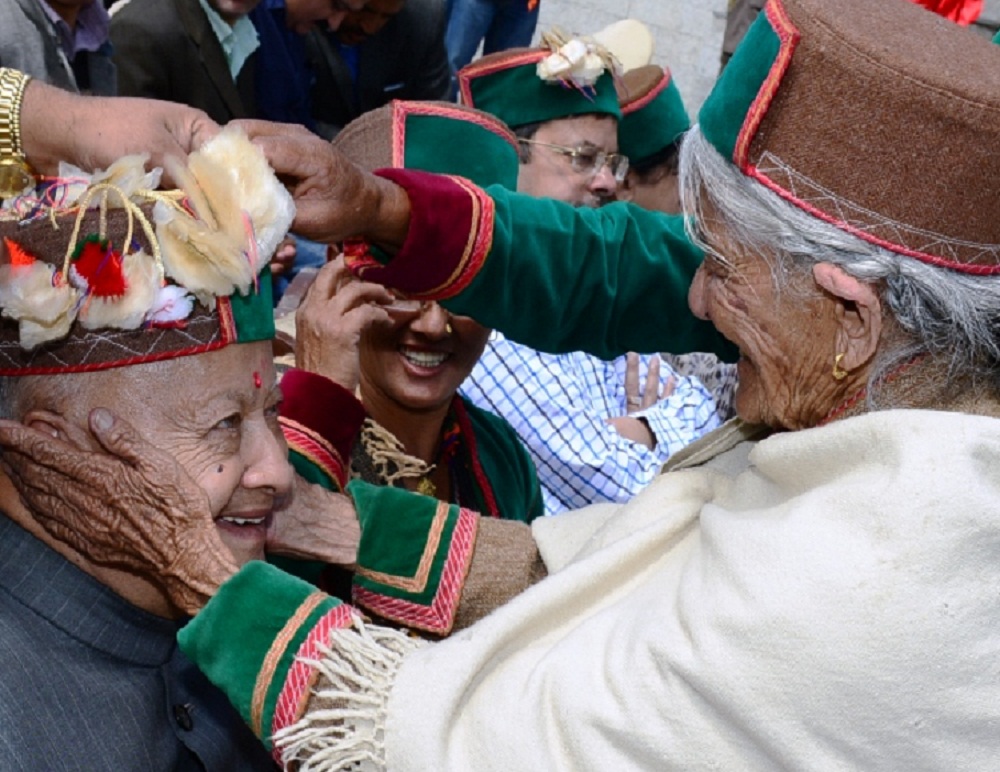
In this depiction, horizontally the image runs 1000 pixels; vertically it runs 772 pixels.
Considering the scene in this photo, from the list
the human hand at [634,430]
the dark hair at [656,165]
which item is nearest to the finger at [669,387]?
the human hand at [634,430]

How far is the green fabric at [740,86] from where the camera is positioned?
6.43 feet

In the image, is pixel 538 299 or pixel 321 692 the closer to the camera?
pixel 321 692

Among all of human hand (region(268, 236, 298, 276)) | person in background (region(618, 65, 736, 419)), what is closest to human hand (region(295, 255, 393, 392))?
human hand (region(268, 236, 298, 276))

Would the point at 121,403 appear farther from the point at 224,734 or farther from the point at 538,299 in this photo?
the point at 538,299

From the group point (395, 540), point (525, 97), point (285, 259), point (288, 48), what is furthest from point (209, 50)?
point (395, 540)

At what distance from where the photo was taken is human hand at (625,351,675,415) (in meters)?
4.66

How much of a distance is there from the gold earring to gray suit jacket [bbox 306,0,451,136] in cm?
392

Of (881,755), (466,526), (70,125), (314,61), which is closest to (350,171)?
(70,125)

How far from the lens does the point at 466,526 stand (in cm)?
246

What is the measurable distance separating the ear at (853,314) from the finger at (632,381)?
2.70m

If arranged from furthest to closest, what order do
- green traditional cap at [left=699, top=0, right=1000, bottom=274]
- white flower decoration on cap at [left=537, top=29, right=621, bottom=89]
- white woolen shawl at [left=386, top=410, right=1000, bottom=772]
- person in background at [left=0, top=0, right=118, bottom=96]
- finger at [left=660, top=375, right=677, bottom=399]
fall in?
finger at [left=660, top=375, right=677, bottom=399] → white flower decoration on cap at [left=537, top=29, right=621, bottom=89] → person in background at [left=0, top=0, right=118, bottom=96] → green traditional cap at [left=699, top=0, right=1000, bottom=274] → white woolen shawl at [left=386, top=410, right=1000, bottom=772]

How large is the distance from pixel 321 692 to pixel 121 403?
60cm

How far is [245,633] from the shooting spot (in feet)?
6.25

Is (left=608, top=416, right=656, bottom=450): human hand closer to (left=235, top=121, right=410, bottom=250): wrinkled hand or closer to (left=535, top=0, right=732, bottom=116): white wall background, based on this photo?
(left=235, top=121, right=410, bottom=250): wrinkled hand
